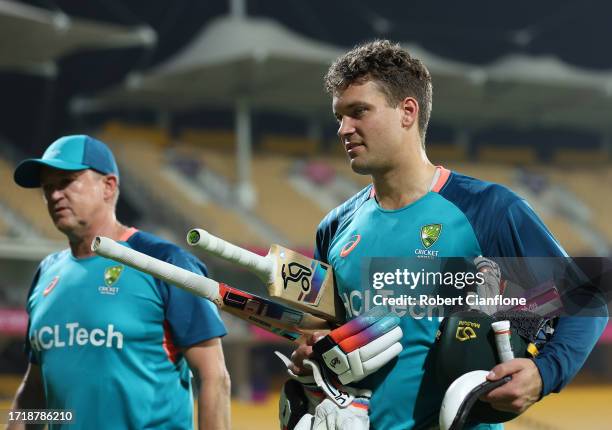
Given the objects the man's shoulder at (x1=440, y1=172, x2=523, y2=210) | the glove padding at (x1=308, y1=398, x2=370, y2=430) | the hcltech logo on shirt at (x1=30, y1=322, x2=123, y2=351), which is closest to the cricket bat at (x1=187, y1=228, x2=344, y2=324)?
the glove padding at (x1=308, y1=398, x2=370, y2=430)

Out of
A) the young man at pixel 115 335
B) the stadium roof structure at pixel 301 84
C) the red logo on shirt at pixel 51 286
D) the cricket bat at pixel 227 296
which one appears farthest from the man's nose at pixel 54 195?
the stadium roof structure at pixel 301 84

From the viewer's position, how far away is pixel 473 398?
2.45 m

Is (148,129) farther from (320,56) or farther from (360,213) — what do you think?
(360,213)

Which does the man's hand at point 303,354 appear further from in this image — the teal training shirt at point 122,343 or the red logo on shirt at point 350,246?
the teal training shirt at point 122,343

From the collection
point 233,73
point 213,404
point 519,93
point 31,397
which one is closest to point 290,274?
point 213,404

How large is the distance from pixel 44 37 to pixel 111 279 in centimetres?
2192

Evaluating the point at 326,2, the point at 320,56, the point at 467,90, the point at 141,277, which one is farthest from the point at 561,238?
the point at 141,277

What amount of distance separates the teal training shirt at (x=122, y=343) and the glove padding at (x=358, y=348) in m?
1.07

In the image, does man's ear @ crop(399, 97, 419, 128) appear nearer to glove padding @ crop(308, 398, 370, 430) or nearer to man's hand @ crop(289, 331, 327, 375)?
man's hand @ crop(289, 331, 327, 375)

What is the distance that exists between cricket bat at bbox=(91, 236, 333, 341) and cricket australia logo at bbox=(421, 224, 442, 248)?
0.38m

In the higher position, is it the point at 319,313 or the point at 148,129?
the point at 148,129

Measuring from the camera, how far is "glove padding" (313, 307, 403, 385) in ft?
8.75

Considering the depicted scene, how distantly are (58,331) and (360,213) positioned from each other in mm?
1364

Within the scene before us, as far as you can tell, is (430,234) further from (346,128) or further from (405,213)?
(346,128)
